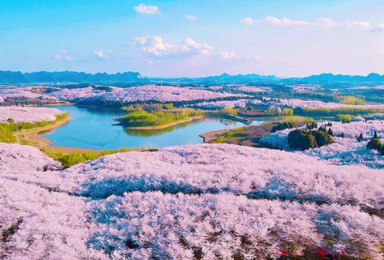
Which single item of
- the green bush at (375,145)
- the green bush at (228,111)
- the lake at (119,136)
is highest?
the green bush at (375,145)

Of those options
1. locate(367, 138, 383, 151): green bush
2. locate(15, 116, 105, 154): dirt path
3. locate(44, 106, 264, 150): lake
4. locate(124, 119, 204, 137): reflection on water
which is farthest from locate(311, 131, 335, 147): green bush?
locate(124, 119, 204, 137): reflection on water

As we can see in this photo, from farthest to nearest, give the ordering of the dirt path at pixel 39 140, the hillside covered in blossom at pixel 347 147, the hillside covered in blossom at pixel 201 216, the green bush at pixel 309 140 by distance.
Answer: the dirt path at pixel 39 140 → the green bush at pixel 309 140 → the hillside covered in blossom at pixel 347 147 → the hillside covered in blossom at pixel 201 216

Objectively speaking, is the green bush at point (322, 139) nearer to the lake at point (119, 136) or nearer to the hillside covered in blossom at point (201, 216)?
the hillside covered in blossom at point (201, 216)

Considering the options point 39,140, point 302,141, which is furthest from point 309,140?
point 39,140

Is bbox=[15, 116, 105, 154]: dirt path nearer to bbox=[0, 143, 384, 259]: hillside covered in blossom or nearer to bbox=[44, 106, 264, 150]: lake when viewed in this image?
bbox=[44, 106, 264, 150]: lake

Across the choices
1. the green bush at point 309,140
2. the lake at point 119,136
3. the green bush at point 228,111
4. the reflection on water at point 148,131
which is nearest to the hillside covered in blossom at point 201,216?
the green bush at point 309,140
